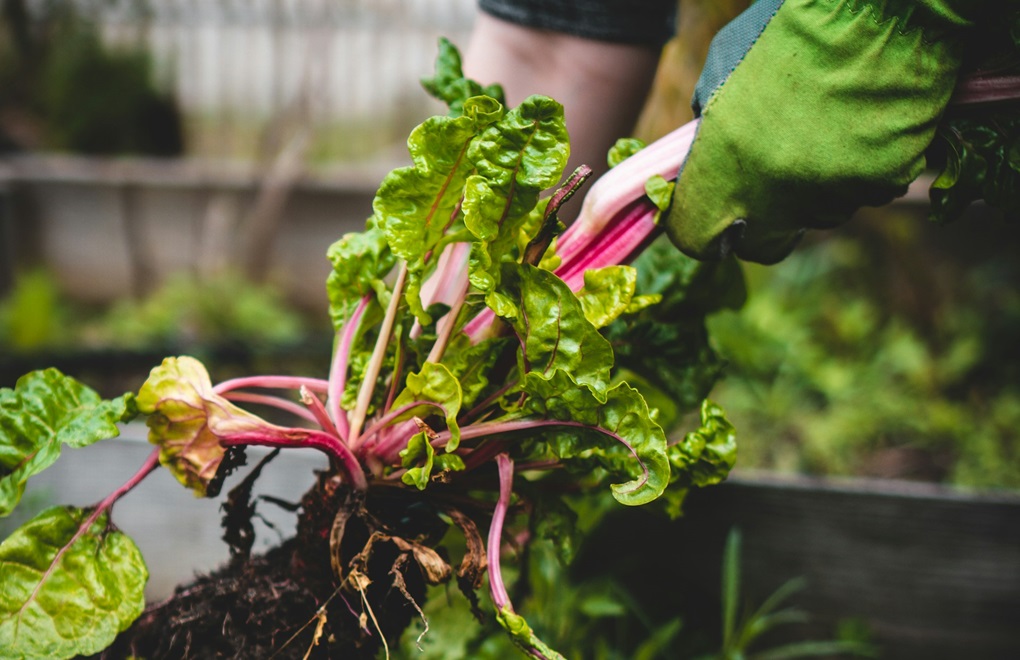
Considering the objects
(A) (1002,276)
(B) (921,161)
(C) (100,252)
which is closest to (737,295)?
(B) (921,161)

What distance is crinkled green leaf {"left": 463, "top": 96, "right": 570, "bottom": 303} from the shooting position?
0.73m

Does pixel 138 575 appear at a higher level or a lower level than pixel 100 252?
higher

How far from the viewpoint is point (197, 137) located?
4.52 meters

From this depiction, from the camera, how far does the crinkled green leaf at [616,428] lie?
737mm

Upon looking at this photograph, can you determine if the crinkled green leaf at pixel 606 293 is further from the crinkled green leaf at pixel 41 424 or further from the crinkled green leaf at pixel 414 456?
the crinkled green leaf at pixel 41 424

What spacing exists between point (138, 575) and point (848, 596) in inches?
54.2

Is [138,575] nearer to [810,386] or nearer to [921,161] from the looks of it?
[921,161]

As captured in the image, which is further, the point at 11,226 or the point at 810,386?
the point at 11,226

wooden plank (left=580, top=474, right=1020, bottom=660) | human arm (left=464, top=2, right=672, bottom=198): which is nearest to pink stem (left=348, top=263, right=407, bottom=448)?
human arm (left=464, top=2, right=672, bottom=198)

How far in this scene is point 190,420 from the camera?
2.73 ft

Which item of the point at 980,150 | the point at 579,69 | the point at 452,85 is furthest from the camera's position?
the point at 579,69

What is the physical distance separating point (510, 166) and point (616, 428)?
0.95ft

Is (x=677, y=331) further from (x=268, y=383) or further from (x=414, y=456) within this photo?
(x=268, y=383)

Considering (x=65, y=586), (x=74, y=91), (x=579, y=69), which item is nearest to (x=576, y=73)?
(x=579, y=69)
